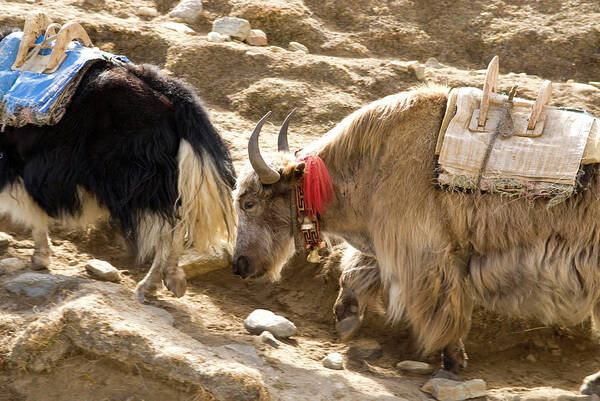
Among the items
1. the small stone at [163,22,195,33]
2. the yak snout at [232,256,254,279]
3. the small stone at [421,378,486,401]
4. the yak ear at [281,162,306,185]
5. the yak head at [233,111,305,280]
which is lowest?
the small stone at [421,378,486,401]

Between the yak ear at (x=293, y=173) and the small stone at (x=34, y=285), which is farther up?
the yak ear at (x=293, y=173)

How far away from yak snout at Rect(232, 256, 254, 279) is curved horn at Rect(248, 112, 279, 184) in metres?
0.44

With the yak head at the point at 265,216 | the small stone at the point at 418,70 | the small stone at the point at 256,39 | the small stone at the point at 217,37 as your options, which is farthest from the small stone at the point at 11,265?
the small stone at the point at 418,70

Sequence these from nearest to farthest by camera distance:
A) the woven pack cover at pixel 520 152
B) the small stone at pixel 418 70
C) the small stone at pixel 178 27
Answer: the woven pack cover at pixel 520 152, the small stone at pixel 418 70, the small stone at pixel 178 27

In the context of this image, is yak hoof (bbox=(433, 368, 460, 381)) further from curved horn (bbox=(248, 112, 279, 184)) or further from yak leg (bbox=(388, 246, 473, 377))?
curved horn (bbox=(248, 112, 279, 184))

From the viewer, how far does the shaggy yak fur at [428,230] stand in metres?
2.95

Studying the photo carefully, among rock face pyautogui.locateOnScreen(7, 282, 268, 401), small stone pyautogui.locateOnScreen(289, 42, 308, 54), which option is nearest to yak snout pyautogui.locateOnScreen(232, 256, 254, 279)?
rock face pyautogui.locateOnScreen(7, 282, 268, 401)

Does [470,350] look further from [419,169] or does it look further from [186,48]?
[186,48]

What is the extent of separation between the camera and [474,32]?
7.01m

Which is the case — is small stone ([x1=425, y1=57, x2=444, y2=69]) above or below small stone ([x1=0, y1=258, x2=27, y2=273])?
above

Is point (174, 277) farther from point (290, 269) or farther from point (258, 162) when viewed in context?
point (258, 162)

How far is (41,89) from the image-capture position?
354 cm

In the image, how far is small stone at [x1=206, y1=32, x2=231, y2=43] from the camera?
621 centimetres

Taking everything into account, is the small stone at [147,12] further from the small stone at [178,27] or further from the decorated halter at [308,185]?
the decorated halter at [308,185]
